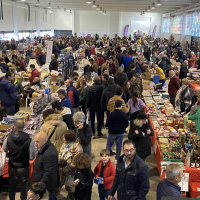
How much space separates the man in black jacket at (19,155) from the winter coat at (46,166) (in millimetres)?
380

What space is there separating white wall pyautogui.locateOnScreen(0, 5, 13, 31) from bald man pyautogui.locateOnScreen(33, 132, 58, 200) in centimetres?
1897

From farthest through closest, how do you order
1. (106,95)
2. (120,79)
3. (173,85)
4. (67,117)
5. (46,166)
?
(120,79), (173,85), (106,95), (67,117), (46,166)

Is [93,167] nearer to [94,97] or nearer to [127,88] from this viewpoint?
[94,97]

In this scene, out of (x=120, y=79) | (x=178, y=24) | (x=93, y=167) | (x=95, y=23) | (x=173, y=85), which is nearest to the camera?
(x=93, y=167)

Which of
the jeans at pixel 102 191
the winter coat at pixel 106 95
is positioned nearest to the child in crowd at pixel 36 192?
the jeans at pixel 102 191

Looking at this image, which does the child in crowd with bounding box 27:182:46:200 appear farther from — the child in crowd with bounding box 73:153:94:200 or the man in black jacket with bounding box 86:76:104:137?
the man in black jacket with bounding box 86:76:104:137

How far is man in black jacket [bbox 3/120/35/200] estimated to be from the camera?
139 inches

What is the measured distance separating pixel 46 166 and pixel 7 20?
66.8 feet

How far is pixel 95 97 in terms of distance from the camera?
238 inches

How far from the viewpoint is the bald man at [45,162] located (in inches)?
122

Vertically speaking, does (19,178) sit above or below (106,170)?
below

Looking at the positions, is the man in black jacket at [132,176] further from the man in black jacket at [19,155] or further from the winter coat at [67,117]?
the winter coat at [67,117]

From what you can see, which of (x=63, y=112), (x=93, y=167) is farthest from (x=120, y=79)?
(x=63, y=112)

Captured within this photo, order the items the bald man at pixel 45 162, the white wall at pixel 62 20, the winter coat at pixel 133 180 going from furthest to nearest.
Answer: the white wall at pixel 62 20 < the bald man at pixel 45 162 < the winter coat at pixel 133 180
